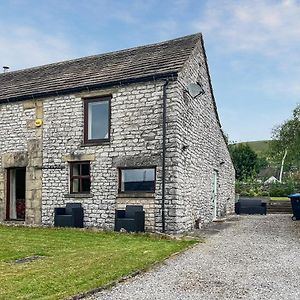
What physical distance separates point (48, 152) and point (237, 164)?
41.7 metres

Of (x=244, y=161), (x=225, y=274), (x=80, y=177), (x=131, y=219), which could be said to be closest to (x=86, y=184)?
(x=80, y=177)

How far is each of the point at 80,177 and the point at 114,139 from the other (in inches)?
80.6

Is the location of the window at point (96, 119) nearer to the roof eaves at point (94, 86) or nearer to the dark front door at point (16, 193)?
the roof eaves at point (94, 86)

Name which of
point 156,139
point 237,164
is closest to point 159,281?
point 156,139

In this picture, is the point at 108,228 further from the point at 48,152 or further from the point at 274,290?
the point at 274,290

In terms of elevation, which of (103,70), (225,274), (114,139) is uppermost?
(103,70)

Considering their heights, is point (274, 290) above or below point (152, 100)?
below

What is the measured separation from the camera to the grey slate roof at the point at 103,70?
13961 mm

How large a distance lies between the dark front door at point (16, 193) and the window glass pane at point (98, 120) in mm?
4114

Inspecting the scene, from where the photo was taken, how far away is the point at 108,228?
13.7 m

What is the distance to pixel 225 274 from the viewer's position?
23.6ft

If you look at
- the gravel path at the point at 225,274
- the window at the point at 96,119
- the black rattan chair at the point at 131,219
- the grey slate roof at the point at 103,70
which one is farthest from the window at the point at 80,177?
the gravel path at the point at 225,274

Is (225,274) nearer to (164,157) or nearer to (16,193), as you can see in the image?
(164,157)

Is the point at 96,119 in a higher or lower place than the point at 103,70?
lower
